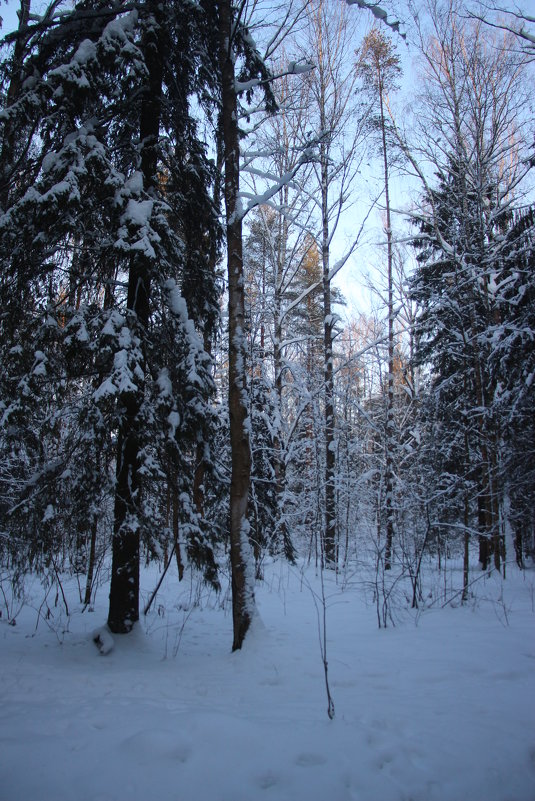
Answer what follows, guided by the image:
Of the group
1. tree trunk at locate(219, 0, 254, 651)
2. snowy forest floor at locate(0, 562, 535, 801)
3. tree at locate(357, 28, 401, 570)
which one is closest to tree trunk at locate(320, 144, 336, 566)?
tree at locate(357, 28, 401, 570)

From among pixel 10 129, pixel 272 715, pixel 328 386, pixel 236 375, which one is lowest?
pixel 272 715

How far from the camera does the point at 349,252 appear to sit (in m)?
12.0

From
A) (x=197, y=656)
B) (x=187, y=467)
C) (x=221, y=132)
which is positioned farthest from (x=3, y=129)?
(x=197, y=656)

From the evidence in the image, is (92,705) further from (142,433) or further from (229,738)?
(142,433)

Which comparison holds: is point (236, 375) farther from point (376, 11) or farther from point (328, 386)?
point (328, 386)

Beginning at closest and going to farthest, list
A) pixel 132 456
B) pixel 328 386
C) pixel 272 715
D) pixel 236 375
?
pixel 272 715, pixel 236 375, pixel 132 456, pixel 328 386

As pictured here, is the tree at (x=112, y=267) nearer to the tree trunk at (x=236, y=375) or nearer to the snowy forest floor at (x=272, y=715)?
the tree trunk at (x=236, y=375)

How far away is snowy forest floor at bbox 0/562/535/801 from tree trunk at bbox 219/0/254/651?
0.52 m

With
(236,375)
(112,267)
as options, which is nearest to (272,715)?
(236,375)

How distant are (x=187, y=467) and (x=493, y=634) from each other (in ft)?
13.9

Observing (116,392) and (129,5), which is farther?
(129,5)

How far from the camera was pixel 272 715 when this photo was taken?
3.02 meters

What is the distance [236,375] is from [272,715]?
11.2 ft

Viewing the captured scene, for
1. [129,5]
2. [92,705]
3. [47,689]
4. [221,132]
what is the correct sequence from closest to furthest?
[92,705]
[47,689]
[129,5]
[221,132]
